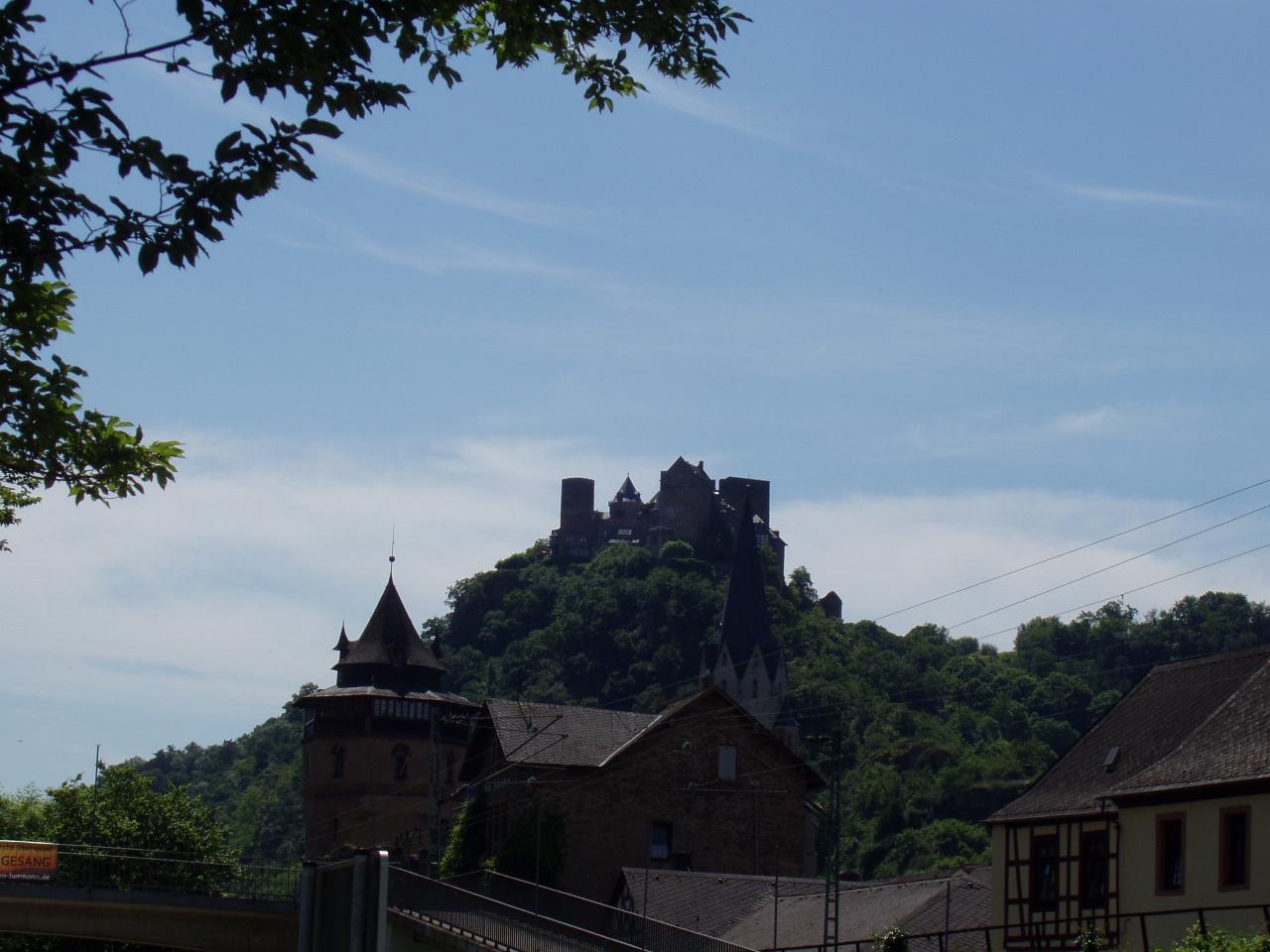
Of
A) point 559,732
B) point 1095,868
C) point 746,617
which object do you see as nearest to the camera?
point 1095,868

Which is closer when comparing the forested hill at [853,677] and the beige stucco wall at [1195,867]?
the beige stucco wall at [1195,867]

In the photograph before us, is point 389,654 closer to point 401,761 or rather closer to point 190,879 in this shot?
point 401,761

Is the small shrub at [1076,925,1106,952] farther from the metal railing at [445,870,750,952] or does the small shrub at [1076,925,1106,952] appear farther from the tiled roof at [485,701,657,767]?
the tiled roof at [485,701,657,767]

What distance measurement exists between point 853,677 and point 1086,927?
14142cm

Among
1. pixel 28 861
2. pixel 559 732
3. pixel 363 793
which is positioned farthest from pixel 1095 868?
pixel 363 793

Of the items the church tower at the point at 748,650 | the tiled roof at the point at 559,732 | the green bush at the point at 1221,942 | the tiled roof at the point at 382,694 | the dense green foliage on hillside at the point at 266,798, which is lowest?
the dense green foliage on hillside at the point at 266,798

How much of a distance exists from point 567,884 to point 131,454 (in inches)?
1793

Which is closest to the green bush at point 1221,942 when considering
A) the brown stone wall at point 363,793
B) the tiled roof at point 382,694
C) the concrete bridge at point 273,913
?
the concrete bridge at point 273,913

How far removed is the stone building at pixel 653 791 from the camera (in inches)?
2108

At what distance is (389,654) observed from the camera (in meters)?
83.1

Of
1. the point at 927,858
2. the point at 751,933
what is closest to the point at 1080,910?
the point at 751,933

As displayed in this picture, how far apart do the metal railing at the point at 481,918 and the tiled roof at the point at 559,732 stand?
55.2ft

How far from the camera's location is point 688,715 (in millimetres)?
55719

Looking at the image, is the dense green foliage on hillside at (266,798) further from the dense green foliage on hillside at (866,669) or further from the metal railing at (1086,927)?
the metal railing at (1086,927)
